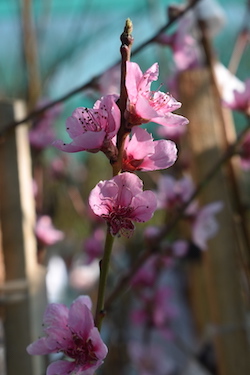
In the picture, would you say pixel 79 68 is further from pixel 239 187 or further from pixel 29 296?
pixel 29 296

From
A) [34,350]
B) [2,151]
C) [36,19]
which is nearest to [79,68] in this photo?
[36,19]

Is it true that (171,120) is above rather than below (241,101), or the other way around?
below

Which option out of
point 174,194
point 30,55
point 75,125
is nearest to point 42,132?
point 174,194

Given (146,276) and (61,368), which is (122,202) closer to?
(61,368)

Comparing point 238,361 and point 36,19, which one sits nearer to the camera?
point 238,361

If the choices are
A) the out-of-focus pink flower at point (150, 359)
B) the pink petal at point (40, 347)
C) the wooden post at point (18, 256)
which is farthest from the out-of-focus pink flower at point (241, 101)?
the out-of-focus pink flower at point (150, 359)

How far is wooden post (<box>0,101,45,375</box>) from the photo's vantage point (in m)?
0.92

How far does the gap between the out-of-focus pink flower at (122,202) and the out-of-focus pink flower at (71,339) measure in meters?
0.08

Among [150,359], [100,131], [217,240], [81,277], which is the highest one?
[100,131]

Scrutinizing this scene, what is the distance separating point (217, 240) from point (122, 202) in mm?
622

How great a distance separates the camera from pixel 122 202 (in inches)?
17.0

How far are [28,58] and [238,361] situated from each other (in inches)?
47.7

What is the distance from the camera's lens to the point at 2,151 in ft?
3.37

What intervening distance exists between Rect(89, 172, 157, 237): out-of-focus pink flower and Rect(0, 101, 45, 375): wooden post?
21.6 inches
